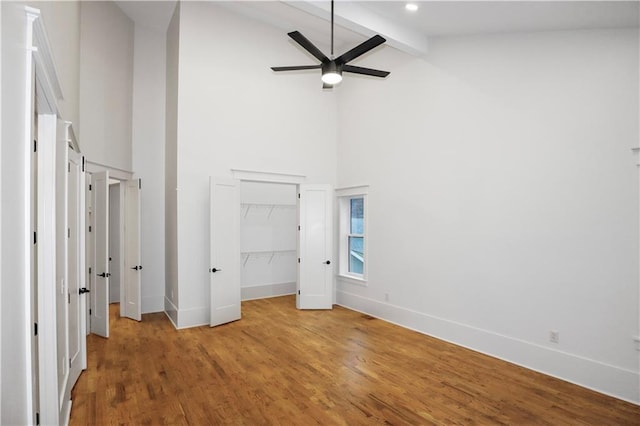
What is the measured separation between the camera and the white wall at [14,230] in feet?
4.15

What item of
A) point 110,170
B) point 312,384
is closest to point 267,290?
point 110,170

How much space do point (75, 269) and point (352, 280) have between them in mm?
4321

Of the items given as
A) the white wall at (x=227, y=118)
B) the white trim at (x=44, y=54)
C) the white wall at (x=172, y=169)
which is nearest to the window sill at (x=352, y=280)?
the white wall at (x=227, y=118)

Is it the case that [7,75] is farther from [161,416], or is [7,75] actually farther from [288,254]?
[288,254]

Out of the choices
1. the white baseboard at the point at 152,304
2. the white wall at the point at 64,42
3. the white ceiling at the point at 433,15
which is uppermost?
the white ceiling at the point at 433,15

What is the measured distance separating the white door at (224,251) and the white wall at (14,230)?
12.5 feet

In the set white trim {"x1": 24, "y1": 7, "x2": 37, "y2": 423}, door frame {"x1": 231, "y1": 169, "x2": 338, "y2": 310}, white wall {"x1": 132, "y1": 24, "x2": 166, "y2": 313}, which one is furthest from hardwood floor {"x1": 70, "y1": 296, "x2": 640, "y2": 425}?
door frame {"x1": 231, "y1": 169, "x2": 338, "y2": 310}

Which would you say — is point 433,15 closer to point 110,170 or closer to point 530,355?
point 530,355

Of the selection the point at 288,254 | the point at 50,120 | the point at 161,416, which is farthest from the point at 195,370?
the point at 288,254

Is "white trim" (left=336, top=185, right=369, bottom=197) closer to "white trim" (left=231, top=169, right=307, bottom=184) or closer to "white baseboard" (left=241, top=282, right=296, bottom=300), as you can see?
"white trim" (left=231, top=169, right=307, bottom=184)

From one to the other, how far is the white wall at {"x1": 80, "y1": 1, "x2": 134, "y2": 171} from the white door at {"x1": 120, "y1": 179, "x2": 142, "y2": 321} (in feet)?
1.74

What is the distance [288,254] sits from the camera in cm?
751

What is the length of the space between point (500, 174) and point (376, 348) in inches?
105

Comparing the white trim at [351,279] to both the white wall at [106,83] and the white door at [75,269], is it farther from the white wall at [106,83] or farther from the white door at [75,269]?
the white wall at [106,83]
